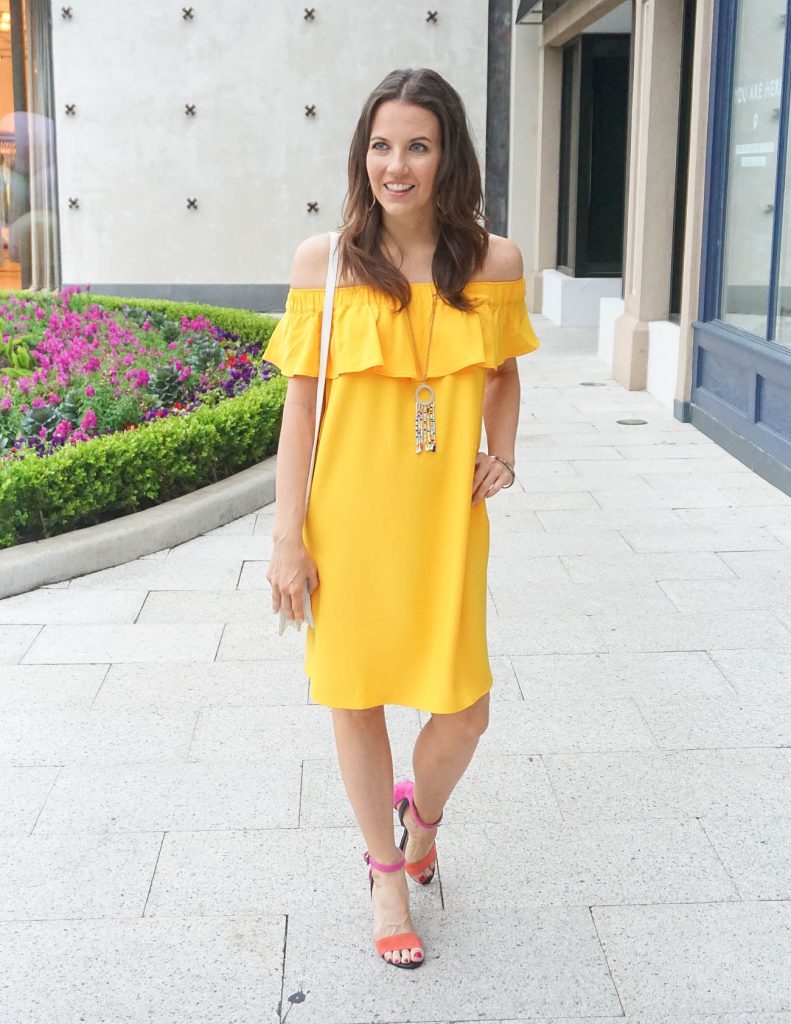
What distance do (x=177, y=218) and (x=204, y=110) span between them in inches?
55.7

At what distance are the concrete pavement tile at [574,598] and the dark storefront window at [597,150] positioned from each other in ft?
32.1

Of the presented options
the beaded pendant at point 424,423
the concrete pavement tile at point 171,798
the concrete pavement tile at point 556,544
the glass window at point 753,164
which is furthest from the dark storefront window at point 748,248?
the beaded pendant at point 424,423

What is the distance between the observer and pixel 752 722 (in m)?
3.82

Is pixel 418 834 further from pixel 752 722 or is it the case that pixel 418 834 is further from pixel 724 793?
pixel 752 722

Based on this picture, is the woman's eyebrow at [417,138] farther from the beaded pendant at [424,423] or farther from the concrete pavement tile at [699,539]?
the concrete pavement tile at [699,539]

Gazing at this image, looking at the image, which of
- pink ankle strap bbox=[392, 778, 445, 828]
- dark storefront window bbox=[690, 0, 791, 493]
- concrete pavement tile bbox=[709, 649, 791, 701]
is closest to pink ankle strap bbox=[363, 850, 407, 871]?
pink ankle strap bbox=[392, 778, 445, 828]

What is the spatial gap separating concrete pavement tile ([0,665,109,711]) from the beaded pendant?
6.71 feet

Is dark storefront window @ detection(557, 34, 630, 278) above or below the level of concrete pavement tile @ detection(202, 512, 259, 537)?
above

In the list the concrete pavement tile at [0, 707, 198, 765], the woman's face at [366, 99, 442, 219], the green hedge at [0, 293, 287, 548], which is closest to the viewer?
the woman's face at [366, 99, 442, 219]

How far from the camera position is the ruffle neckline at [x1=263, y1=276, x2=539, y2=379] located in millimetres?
2357

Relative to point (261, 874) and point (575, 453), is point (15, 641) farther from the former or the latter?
point (575, 453)

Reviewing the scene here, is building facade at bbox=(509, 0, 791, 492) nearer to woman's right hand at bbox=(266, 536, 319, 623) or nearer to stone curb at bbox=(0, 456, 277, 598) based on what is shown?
stone curb at bbox=(0, 456, 277, 598)

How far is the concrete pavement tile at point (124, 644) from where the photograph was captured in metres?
4.42

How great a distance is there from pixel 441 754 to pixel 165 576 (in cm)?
297
